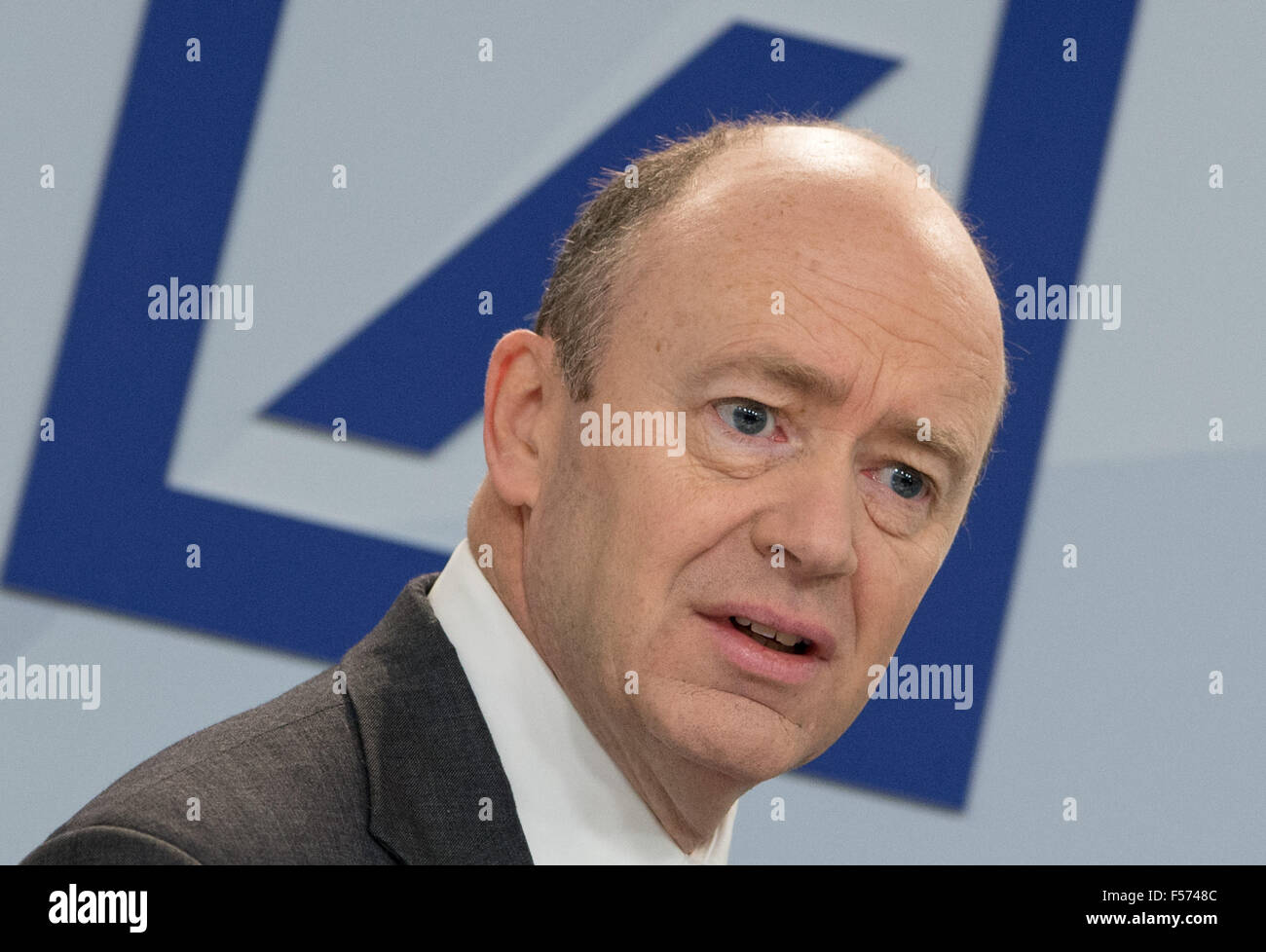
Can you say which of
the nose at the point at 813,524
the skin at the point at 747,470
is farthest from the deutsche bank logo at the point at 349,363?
the nose at the point at 813,524

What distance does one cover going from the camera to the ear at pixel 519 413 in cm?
221

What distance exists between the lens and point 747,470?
6.72 ft

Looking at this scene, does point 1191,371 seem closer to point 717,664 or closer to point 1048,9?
point 1048,9

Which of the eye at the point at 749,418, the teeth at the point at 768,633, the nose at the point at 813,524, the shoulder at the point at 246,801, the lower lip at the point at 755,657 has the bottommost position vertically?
the shoulder at the point at 246,801

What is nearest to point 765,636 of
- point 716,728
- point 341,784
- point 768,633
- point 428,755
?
point 768,633

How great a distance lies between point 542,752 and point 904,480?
25.4 inches

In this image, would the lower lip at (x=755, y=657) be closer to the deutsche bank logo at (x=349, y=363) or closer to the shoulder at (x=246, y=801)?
the shoulder at (x=246, y=801)

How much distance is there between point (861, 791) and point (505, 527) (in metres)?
2.65

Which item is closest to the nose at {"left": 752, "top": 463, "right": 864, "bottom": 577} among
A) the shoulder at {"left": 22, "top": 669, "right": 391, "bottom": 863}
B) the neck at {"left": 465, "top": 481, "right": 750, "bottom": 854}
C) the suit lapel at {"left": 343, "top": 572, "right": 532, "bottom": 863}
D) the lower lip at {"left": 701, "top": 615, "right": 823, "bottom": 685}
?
the lower lip at {"left": 701, "top": 615, "right": 823, "bottom": 685}

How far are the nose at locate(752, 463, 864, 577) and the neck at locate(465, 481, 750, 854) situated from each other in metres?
0.32

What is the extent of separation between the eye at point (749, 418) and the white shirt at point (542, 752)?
0.43 metres

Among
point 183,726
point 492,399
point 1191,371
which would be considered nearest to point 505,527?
point 492,399

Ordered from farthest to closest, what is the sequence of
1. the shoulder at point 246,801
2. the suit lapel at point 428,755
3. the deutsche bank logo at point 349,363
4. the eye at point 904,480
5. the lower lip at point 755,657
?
the deutsche bank logo at point 349,363 < the eye at point 904,480 < the lower lip at point 755,657 < the suit lapel at point 428,755 < the shoulder at point 246,801

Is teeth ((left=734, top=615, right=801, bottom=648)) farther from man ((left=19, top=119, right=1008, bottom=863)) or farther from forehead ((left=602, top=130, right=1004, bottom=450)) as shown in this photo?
forehead ((left=602, top=130, right=1004, bottom=450))
